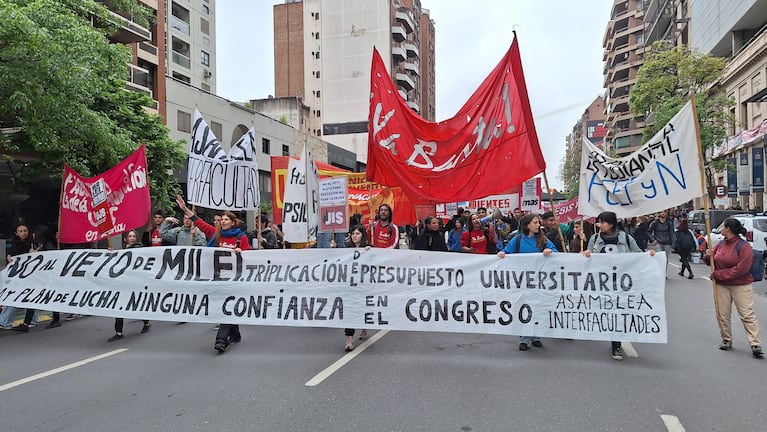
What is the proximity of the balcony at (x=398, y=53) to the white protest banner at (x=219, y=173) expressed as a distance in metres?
62.8

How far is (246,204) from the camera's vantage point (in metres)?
8.27

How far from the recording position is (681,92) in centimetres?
3394

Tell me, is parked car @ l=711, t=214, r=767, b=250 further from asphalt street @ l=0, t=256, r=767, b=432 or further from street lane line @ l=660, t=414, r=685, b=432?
street lane line @ l=660, t=414, r=685, b=432

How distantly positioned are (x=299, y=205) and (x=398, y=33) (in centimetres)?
6305

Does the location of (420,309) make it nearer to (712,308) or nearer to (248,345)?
(248,345)

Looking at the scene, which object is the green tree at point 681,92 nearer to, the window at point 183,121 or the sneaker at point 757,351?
the sneaker at point 757,351

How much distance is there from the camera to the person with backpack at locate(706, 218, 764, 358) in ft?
19.3

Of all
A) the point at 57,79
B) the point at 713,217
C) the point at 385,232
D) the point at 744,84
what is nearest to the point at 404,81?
the point at 744,84

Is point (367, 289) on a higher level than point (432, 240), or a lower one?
lower

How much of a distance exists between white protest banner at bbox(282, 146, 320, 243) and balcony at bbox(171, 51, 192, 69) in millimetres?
39561

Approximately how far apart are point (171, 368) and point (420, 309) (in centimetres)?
285

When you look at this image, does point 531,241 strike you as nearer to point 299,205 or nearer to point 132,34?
point 299,205

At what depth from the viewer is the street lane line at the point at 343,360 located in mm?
5133

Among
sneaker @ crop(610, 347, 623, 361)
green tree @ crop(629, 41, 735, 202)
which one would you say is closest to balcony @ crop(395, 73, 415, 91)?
green tree @ crop(629, 41, 735, 202)
